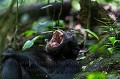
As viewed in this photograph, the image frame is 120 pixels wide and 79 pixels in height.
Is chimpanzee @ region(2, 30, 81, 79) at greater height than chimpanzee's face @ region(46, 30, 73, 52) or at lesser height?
lesser

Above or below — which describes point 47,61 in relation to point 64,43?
below

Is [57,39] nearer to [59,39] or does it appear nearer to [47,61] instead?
[59,39]

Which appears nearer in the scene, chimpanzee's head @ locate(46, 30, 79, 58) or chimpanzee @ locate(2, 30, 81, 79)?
chimpanzee @ locate(2, 30, 81, 79)

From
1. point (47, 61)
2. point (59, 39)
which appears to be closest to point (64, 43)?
point (59, 39)

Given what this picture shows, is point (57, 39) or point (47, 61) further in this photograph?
point (57, 39)

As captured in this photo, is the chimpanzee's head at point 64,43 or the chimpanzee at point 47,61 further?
the chimpanzee's head at point 64,43

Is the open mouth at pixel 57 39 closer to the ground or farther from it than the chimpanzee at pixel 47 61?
farther from it

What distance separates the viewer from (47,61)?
15.8 feet

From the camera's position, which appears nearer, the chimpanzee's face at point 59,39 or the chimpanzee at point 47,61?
the chimpanzee at point 47,61

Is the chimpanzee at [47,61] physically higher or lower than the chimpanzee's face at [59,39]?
lower

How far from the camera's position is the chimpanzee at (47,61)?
425 cm

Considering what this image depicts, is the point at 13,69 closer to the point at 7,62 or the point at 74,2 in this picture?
the point at 7,62

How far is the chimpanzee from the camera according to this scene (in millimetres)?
4246

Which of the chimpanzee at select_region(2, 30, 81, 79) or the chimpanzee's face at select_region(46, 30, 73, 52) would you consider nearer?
the chimpanzee at select_region(2, 30, 81, 79)
